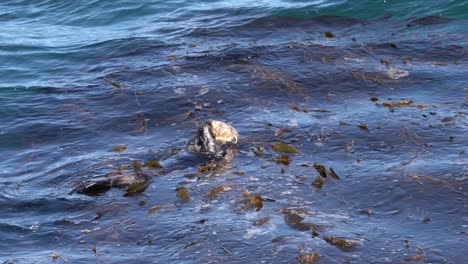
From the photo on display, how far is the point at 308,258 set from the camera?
6270mm

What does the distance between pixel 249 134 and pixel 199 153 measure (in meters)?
0.83

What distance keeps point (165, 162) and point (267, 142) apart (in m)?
1.21

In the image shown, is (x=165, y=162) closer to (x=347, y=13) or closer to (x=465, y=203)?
(x=465, y=203)

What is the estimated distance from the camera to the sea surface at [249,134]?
6.78 m

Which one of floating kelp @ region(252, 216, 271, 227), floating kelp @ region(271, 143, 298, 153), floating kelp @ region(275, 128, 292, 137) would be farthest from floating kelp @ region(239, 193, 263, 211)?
floating kelp @ region(275, 128, 292, 137)

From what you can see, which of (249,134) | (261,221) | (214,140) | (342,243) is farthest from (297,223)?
(249,134)

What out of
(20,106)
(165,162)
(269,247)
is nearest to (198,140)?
(165,162)

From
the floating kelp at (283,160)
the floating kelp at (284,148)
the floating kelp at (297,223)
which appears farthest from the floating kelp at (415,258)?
the floating kelp at (284,148)

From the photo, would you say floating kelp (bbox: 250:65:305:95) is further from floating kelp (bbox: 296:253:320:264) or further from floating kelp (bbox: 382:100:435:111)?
floating kelp (bbox: 296:253:320:264)

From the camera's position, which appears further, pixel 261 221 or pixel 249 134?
pixel 249 134

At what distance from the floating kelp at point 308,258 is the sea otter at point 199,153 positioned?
222 centimetres

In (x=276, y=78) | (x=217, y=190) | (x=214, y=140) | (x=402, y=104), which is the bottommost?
(x=402, y=104)

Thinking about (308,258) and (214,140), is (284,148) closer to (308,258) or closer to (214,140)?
(214,140)

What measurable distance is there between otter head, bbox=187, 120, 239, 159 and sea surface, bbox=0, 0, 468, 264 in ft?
0.40
